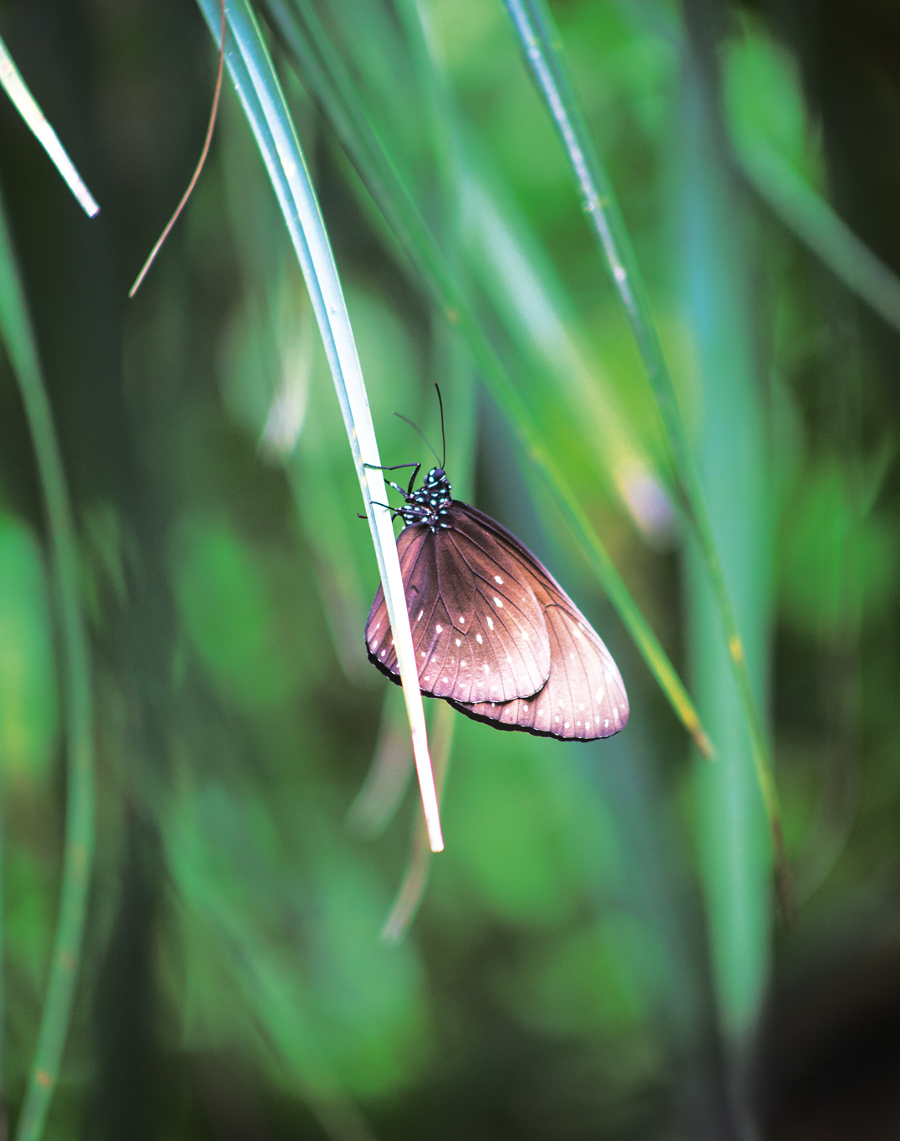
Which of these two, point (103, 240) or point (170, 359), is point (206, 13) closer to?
point (103, 240)

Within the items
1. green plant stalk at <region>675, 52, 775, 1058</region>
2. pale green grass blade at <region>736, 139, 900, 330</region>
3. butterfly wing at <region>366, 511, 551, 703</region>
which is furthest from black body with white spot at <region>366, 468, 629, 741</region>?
pale green grass blade at <region>736, 139, 900, 330</region>

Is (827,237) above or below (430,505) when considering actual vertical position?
above

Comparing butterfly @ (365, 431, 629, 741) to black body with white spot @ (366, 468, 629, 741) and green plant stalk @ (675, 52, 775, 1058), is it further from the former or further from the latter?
green plant stalk @ (675, 52, 775, 1058)

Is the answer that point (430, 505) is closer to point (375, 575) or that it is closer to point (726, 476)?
point (726, 476)

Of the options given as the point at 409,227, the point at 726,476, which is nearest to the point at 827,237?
the point at 726,476

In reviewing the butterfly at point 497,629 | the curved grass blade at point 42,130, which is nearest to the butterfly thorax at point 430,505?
the butterfly at point 497,629

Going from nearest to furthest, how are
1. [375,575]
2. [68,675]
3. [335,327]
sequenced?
[335,327] → [68,675] → [375,575]

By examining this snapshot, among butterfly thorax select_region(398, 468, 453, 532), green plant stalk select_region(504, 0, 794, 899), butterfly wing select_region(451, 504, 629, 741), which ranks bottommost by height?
butterfly wing select_region(451, 504, 629, 741)
